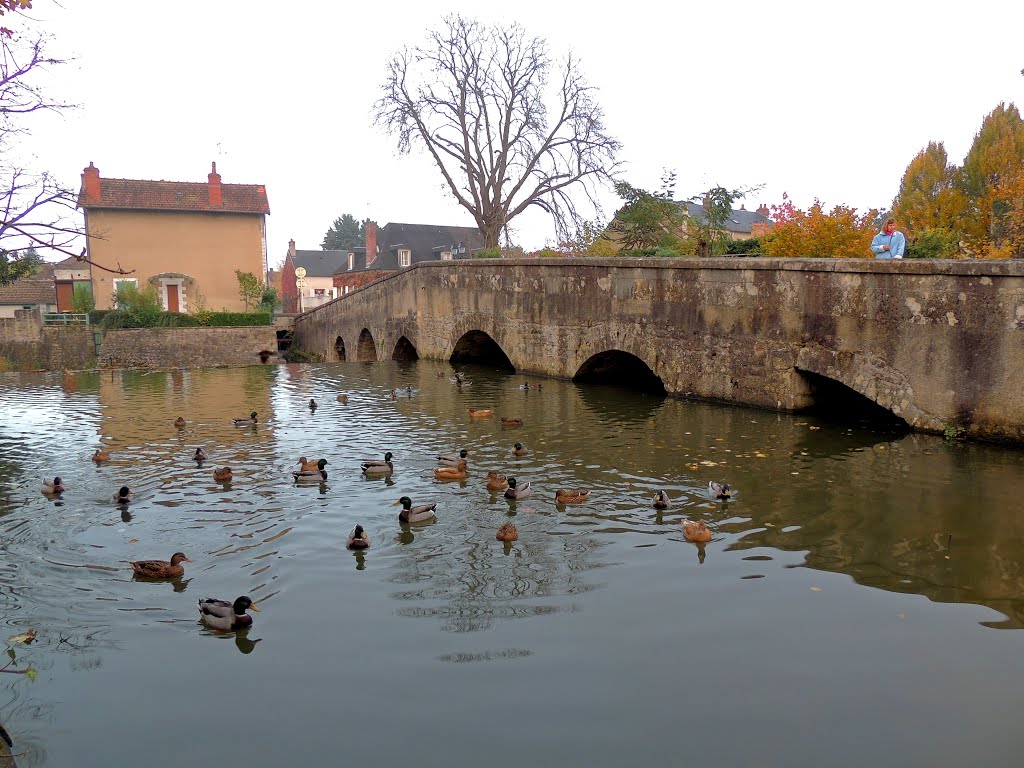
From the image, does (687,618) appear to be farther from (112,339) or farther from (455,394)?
(112,339)

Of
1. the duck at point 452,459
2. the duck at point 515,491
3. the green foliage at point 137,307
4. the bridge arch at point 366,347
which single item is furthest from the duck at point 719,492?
the green foliage at point 137,307

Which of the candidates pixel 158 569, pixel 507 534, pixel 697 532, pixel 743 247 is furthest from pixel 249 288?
pixel 697 532

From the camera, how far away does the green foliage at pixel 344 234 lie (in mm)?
97250

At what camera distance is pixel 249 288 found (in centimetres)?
3991

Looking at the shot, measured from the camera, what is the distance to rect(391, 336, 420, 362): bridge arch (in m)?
25.7

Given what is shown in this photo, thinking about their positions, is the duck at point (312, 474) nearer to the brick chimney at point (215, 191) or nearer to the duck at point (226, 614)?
the duck at point (226, 614)

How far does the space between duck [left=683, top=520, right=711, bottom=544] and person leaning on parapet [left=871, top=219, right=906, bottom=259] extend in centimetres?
806

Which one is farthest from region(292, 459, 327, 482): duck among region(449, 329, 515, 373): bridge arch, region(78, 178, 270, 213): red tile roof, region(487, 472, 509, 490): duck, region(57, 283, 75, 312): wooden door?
region(57, 283, 75, 312): wooden door

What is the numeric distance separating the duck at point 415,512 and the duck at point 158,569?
1.99 m

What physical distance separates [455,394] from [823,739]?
12.8m

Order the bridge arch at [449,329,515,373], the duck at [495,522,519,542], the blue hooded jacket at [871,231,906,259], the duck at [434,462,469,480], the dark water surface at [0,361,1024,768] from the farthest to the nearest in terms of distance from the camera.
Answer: the bridge arch at [449,329,515,373] < the blue hooded jacket at [871,231,906,259] < the duck at [434,462,469,480] < the duck at [495,522,519,542] < the dark water surface at [0,361,1024,768]

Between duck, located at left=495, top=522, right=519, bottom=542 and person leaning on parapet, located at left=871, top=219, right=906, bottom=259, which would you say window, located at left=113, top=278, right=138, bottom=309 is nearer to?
person leaning on parapet, located at left=871, top=219, right=906, bottom=259

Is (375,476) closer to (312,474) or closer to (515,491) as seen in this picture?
(312,474)

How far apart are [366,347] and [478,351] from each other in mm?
8395
